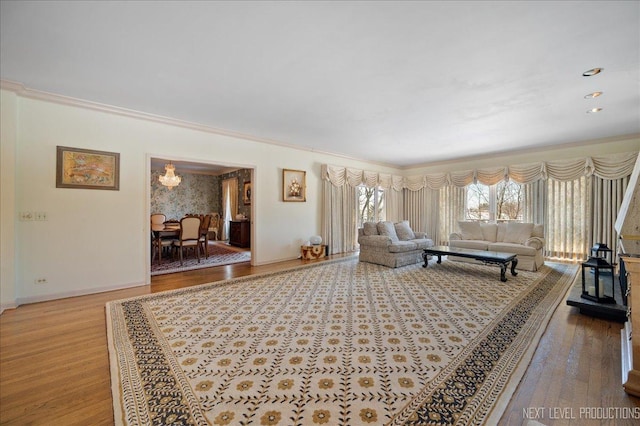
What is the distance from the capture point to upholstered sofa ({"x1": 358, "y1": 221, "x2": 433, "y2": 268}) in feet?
16.9

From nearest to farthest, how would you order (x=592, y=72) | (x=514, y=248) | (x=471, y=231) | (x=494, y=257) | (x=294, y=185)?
(x=592, y=72) → (x=494, y=257) → (x=514, y=248) → (x=294, y=185) → (x=471, y=231)

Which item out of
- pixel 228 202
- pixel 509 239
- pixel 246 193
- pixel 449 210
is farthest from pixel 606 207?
pixel 228 202

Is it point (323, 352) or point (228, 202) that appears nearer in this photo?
point (323, 352)

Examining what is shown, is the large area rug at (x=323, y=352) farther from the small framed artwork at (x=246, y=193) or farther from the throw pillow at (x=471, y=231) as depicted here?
the small framed artwork at (x=246, y=193)

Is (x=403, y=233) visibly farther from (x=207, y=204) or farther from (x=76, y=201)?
(x=207, y=204)

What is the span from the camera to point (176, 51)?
7.97 ft

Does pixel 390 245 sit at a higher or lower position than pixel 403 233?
lower

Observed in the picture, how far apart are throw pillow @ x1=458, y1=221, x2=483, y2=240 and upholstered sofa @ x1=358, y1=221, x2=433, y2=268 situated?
1.00 m

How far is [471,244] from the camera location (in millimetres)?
5672

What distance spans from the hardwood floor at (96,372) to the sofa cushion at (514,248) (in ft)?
7.00

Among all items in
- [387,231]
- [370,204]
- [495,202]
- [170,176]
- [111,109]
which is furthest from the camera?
[370,204]

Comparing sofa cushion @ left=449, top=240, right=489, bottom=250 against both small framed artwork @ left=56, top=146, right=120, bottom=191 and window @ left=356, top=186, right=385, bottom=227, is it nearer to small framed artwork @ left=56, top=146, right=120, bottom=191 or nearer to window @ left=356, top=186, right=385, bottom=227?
window @ left=356, top=186, right=385, bottom=227

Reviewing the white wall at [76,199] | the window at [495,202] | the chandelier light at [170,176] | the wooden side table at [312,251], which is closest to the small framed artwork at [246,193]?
the chandelier light at [170,176]

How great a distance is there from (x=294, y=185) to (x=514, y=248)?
4.59 metres
